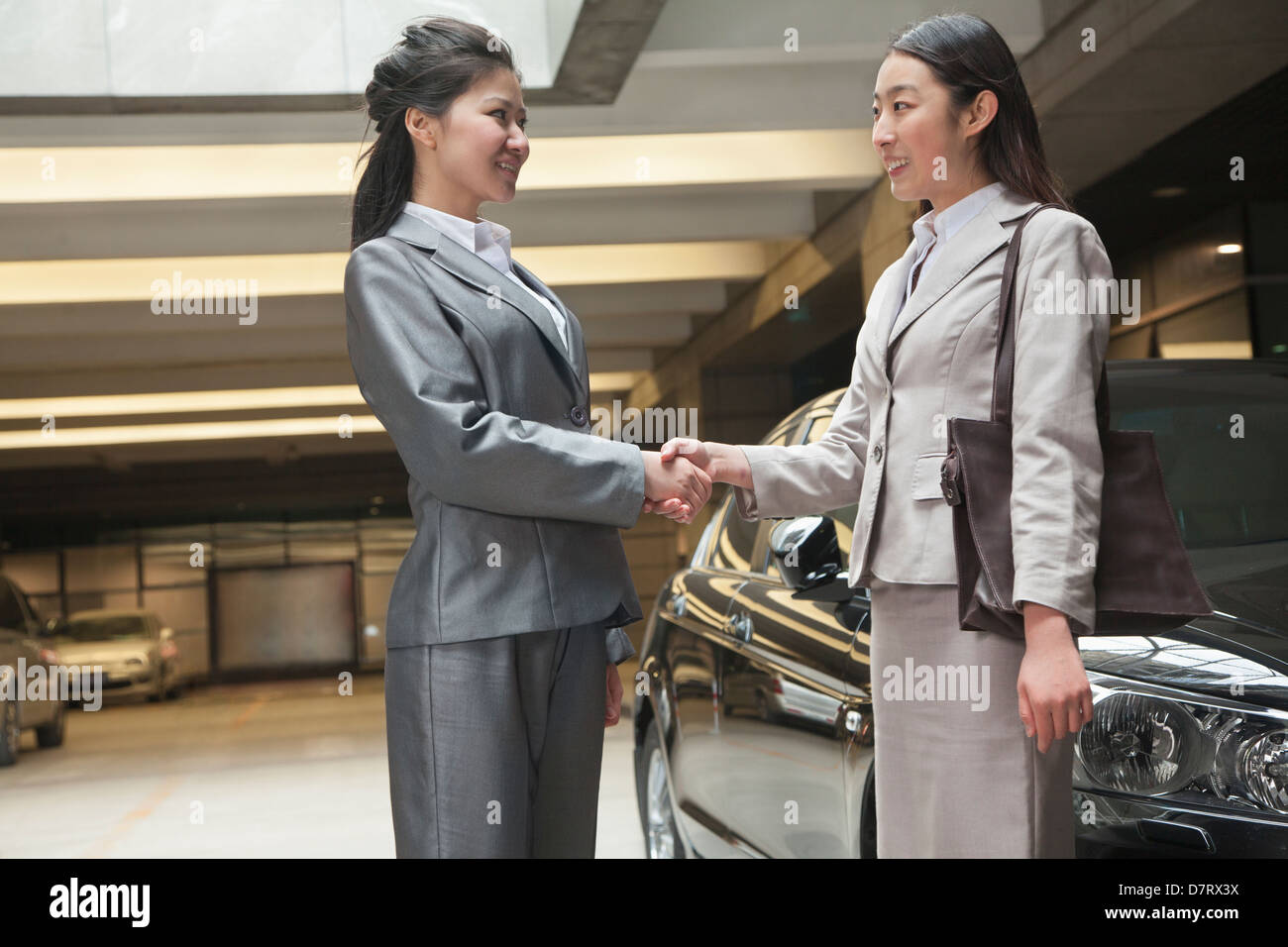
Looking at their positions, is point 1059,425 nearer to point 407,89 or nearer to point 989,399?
point 989,399

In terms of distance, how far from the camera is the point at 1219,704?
215cm

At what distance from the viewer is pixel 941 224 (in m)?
2.13

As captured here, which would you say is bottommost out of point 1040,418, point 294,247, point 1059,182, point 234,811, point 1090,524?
point 234,811

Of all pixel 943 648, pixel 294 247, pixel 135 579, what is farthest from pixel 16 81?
pixel 135 579

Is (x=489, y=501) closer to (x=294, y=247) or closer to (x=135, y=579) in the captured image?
(x=294, y=247)

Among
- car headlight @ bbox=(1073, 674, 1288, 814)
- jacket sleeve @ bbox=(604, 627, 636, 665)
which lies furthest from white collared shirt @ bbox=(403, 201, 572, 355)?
car headlight @ bbox=(1073, 674, 1288, 814)

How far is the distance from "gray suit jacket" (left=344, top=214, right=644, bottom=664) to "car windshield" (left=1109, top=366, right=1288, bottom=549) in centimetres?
143

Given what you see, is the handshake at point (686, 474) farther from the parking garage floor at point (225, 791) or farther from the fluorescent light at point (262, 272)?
the fluorescent light at point (262, 272)

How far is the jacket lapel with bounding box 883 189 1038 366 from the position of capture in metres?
2.01

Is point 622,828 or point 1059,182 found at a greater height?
point 1059,182

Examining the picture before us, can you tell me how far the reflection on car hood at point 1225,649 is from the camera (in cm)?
216

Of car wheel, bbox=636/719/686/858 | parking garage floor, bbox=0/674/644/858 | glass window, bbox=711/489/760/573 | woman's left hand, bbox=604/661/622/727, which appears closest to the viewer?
woman's left hand, bbox=604/661/622/727

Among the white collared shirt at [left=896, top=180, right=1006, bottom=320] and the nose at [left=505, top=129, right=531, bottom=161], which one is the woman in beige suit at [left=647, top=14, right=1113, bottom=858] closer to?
the white collared shirt at [left=896, top=180, right=1006, bottom=320]

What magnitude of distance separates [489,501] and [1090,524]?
84 cm
